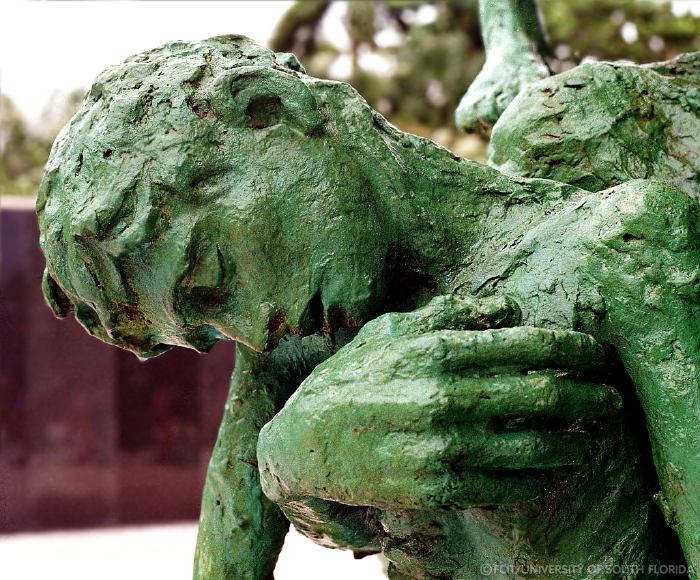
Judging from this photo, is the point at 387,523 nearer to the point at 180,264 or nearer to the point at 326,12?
the point at 180,264

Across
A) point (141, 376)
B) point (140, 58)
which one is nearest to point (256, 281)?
point (140, 58)

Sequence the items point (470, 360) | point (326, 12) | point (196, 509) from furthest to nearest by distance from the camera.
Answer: point (326, 12) < point (196, 509) < point (470, 360)

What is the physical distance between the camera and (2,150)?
3932 mm

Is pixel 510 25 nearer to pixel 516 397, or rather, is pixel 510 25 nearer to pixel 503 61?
pixel 503 61

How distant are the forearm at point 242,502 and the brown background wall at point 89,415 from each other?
6.75 feet

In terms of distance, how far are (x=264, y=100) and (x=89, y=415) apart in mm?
3076

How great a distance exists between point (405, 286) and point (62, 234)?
19.0 inches

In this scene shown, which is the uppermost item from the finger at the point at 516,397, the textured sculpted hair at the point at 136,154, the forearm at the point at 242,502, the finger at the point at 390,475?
the textured sculpted hair at the point at 136,154

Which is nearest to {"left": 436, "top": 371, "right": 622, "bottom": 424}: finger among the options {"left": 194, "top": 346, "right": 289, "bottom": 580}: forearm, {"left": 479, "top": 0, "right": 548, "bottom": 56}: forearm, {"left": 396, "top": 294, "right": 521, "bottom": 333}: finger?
{"left": 396, "top": 294, "right": 521, "bottom": 333}: finger

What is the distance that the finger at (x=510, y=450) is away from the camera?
3.30ft

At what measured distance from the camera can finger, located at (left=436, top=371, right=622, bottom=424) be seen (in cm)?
101

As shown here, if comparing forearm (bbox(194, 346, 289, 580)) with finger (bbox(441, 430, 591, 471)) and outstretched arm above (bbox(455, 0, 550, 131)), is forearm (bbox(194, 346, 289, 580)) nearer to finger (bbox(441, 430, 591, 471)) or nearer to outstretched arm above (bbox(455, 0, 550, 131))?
finger (bbox(441, 430, 591, 471))

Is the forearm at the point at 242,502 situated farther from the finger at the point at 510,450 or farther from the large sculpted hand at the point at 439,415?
the finger at the point at 510,450

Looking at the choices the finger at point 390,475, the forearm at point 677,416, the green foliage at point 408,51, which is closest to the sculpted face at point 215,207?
the finger at point 390,475
